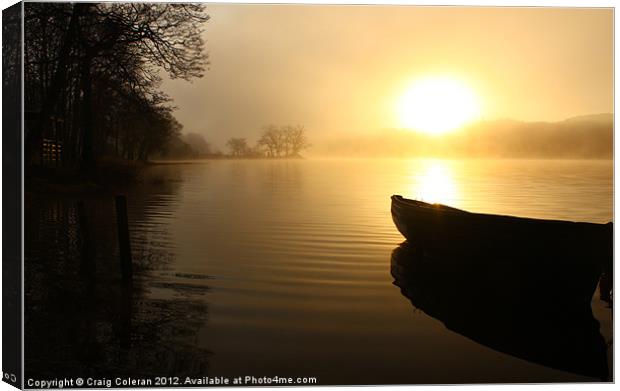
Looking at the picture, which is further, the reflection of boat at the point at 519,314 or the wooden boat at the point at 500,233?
the wooden boat at the point at 500,233

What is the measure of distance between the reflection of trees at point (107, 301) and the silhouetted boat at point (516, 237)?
282 centimetres

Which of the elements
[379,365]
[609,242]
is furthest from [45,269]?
[609,242]

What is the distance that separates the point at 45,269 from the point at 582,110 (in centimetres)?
602

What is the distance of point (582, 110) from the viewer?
6.73 meters

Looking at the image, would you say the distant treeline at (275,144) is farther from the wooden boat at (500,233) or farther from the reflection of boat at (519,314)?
the reflection of boat at (519,314)

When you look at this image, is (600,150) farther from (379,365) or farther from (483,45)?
(379,365)

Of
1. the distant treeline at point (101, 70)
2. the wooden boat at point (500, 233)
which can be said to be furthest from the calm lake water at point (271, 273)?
the distant treeline at point (101, 70)

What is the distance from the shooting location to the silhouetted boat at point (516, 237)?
681 cm

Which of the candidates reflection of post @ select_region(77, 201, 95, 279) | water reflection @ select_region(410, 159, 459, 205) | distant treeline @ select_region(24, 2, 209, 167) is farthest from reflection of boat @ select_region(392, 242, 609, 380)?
reflection of post @ select_region(77, 201, 95, 279)

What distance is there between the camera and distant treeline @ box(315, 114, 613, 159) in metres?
6.71

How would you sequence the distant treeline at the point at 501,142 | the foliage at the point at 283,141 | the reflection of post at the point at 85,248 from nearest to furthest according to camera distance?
the distant treeline at the point at 501,142 → the foliage at the point at 283,141 → the reflection of post at the point at 85,248

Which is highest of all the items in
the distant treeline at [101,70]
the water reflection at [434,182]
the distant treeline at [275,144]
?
the distant treeline at [101,70]

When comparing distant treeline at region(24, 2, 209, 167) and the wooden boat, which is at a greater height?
distant treeline at region(24, 2, 209, 167)

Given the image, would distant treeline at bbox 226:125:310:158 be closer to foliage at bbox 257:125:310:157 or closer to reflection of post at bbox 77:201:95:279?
foliage at bbox 257:125:310:157
